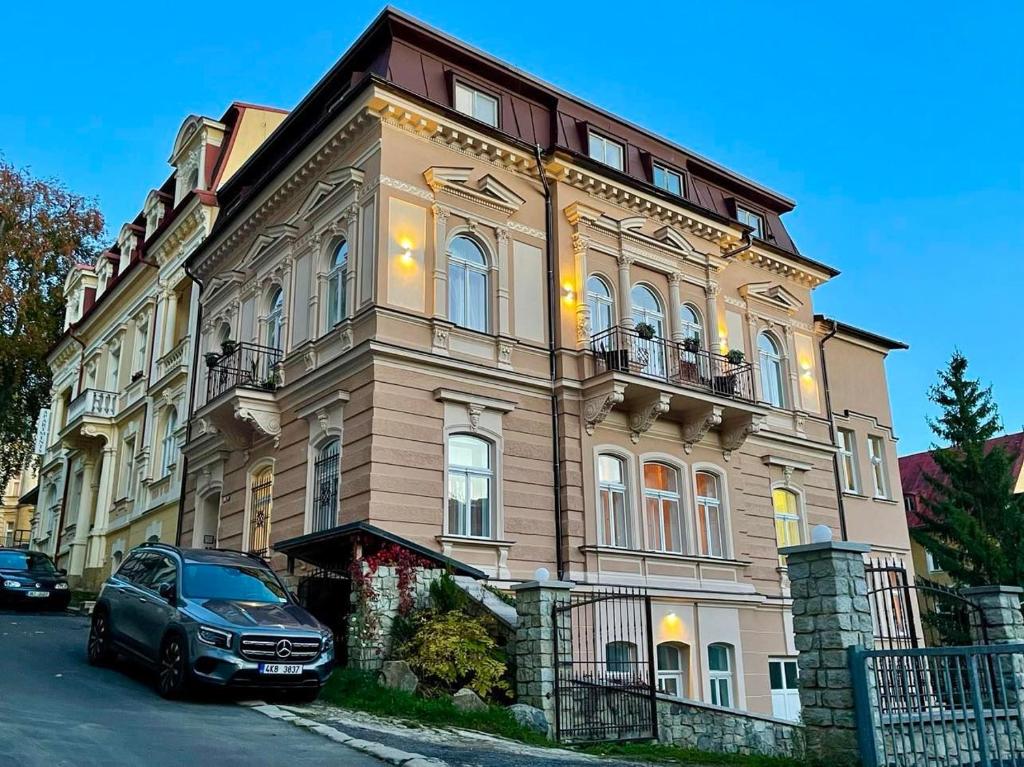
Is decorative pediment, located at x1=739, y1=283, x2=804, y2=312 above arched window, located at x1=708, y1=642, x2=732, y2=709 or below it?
above

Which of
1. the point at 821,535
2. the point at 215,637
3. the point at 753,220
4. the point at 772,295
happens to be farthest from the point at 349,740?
the point at 753,220

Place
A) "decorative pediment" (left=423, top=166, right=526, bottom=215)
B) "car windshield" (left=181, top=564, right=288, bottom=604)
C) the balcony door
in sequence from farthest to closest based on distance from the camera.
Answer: the balcony door
"decorative pediment" (left=423, top=166, right=526, bottom=215)
"car windshield" (left=181, top=564, right=288, bottom=604)

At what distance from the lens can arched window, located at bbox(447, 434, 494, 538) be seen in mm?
17031

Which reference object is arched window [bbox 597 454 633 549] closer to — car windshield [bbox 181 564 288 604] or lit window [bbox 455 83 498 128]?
car windshield [bbox 181 564 288 604]

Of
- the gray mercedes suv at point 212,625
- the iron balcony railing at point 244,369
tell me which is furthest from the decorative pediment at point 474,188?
the gray mercedes suv at point 212,625

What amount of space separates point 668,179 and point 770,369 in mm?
5991

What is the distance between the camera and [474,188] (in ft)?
62.3

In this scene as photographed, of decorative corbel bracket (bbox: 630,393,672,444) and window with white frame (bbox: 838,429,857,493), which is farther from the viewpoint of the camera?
window with white frame (bbox: 838,429,857,493)

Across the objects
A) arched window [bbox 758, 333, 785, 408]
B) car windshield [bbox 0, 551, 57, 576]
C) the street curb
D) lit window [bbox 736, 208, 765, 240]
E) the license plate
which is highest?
lit window [bbox 736, 208, 765, 240]

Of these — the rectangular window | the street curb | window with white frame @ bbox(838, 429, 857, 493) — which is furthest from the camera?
window with white frame @ bbox(838, 429, 857, 493)

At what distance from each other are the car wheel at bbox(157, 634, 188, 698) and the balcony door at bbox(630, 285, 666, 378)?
37.1 ft

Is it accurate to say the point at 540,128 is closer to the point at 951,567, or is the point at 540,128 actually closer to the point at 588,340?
the point at 588,340

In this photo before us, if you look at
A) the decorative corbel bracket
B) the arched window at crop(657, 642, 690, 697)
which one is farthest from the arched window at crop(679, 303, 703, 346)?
the arched window at crop(657, 642, 690, 697)

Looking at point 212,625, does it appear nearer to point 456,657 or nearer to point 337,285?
point 456,657
